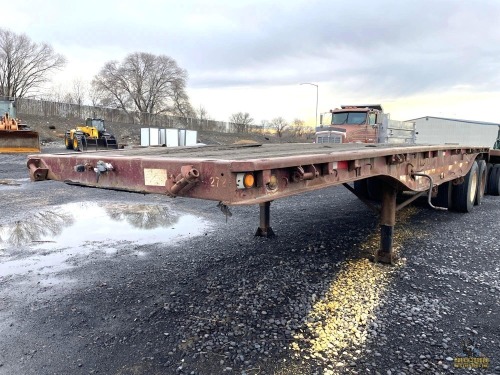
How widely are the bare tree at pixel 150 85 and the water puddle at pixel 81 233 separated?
5115cm

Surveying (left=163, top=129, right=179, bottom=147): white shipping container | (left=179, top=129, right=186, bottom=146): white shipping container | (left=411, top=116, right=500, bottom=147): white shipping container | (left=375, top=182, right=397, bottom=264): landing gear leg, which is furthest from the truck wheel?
(left=179, top=129, right=186, bottom=146): white shipping container

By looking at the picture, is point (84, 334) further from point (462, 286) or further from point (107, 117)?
point (107, 117)

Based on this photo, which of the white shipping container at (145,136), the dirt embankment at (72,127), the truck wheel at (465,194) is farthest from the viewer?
the dirt embankment at (72,127)

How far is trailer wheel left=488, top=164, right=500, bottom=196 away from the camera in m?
10.2

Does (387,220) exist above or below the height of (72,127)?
below

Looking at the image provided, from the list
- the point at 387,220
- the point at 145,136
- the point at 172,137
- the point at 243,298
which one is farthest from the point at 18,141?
the point at 387,220

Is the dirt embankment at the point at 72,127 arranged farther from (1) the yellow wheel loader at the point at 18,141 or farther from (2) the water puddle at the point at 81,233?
(2) the water puddle at the point at 81,233

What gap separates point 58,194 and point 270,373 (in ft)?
28.3

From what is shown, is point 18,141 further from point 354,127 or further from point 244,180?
point 244,180

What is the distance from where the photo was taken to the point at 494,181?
10.2m

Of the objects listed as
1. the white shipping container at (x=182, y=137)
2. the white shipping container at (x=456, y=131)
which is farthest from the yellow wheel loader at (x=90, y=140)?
the white shipping container at (x=456, y=131)

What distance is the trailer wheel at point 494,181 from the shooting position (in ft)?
33.6

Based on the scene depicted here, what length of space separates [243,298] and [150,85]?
5785 cm

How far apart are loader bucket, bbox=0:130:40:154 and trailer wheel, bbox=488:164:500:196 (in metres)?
17.7
